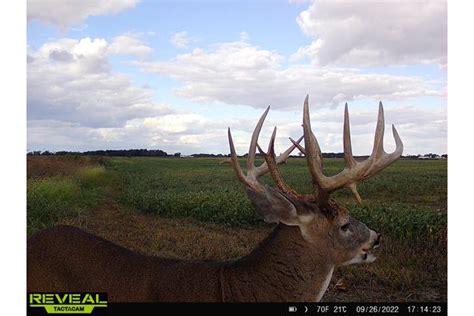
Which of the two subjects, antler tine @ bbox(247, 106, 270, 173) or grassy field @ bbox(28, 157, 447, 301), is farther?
grassy field @ bbox(28, 157, 447, 301)

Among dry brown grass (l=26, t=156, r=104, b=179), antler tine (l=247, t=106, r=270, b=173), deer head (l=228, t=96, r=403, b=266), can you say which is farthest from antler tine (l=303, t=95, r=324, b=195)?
dry brown grass (l=26, t=156, r=104, b=179)

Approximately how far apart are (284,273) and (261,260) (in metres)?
0.18

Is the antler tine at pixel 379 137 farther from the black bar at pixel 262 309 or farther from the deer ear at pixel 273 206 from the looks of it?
the black bar at pixel 262 309

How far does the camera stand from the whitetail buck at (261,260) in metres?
3.19

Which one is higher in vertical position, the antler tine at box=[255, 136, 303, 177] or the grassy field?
the antler tine at box=[255, 136, 303, 177]

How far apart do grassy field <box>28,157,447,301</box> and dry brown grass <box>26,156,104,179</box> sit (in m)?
0.03

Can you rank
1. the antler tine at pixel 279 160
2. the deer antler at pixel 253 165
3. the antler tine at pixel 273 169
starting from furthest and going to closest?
1. the antler tine at pixel 279 160
2. the antler tine at pixel 273 169
3. the deer antler at pixel 253 165

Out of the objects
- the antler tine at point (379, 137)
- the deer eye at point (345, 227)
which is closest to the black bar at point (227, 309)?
the deer eye at point (345, 227)

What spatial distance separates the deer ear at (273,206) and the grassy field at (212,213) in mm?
1001

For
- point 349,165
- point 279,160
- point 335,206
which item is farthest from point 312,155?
point 279,160

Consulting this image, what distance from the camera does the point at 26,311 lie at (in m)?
3.50

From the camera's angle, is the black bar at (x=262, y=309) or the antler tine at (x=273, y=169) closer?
the black bar at (x=262, y=309)

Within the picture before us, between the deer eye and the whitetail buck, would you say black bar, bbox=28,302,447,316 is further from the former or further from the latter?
the deer eye

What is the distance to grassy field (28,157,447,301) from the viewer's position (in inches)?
191
